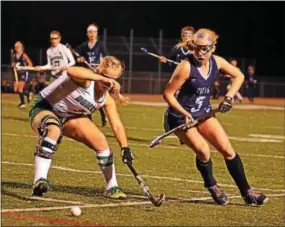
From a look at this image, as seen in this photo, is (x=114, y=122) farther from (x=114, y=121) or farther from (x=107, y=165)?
(x=107, y=165)

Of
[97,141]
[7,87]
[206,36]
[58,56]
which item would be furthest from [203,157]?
[7,87]

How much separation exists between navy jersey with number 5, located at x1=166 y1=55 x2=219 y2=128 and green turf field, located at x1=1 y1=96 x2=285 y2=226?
961 millimetres

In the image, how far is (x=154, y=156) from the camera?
1589 cm

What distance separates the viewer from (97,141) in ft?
34.4

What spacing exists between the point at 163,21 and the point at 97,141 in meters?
45.1

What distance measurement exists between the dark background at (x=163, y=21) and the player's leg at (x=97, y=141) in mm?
44063

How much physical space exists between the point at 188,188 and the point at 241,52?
142ft

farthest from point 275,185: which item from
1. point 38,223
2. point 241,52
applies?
point 241,52

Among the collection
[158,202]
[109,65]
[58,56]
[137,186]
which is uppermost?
[109,65]

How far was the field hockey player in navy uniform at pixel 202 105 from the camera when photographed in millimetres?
10359

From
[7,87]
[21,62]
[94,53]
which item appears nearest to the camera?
[94,53]

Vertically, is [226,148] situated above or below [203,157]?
above

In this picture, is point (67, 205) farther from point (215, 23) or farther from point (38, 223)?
point (215, 23)

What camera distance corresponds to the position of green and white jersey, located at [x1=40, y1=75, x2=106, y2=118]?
10.1 m
